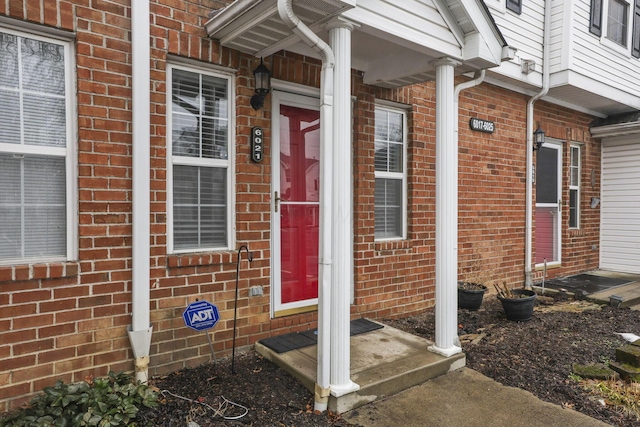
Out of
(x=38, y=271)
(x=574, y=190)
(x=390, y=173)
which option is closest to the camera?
(x=38, y=271)

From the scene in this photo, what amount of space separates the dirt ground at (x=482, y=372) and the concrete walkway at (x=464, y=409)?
0.55ft

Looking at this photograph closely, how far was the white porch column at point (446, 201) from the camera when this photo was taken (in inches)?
141

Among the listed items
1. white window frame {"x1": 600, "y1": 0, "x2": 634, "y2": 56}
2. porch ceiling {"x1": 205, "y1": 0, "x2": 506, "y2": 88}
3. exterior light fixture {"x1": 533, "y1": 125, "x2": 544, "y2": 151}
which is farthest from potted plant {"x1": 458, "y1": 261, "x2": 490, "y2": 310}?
white window frame {"x1": 600, "y1": 0, "x2": 634, "y2": 56}

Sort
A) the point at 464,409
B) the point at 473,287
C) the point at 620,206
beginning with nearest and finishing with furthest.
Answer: the point at 464,409 < the point at 473,287 < the point at 620,206

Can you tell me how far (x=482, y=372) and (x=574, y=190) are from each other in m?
5.84

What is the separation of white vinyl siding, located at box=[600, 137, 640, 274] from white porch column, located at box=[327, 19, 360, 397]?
7518 mm

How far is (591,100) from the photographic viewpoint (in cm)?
714

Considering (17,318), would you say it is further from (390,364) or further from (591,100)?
(591,100)

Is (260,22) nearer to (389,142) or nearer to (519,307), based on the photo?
(389,142)

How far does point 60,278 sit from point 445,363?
2969 millimetres

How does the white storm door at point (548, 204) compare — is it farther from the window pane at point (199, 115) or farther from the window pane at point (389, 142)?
the window pane at point (199, 115)

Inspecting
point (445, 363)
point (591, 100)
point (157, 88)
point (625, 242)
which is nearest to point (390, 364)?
point (445, 363)

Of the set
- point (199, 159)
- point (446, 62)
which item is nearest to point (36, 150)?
point (199, 159)

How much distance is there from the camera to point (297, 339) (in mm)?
3773
